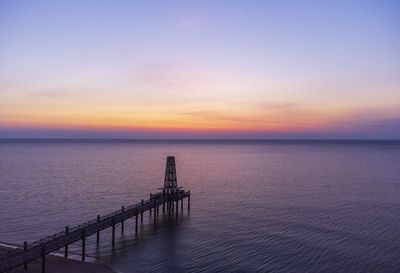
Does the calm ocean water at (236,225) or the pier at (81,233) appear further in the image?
the calm ocean water at (236,225)

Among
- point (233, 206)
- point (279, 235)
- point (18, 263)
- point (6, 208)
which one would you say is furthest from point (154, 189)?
point (18, 263)

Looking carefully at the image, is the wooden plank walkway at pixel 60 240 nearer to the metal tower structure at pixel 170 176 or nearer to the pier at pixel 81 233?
the pier at pixel 81 233

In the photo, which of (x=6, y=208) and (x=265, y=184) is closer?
(x=6, y=208)

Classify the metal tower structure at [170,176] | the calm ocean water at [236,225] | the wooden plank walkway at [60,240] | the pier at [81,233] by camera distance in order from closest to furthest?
the wooden plank walkway at [60,240] → the pier at [81,233] → the calm ocean water at [236,225] → the metal tower structure at [170,176]

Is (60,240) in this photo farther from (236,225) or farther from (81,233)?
(236,225)

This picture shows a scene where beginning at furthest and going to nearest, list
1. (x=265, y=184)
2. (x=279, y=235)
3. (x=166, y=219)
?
(x=265, y=184)
(x=166, y=219)
(x=279, y=235)

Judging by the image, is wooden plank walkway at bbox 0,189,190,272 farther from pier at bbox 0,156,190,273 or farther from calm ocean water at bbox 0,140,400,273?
calm ocean water at bbox 0,140,400,273

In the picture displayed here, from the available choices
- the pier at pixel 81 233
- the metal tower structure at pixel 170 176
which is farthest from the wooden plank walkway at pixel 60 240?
the metal tower structure at pixel 170 176

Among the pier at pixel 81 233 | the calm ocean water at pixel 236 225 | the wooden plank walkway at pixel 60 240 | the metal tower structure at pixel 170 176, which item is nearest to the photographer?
the wooden plank walkway at pixel 60 240

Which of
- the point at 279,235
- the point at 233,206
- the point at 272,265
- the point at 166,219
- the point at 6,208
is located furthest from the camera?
the point at 233,206

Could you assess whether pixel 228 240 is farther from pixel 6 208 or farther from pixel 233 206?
pixel 6 208
